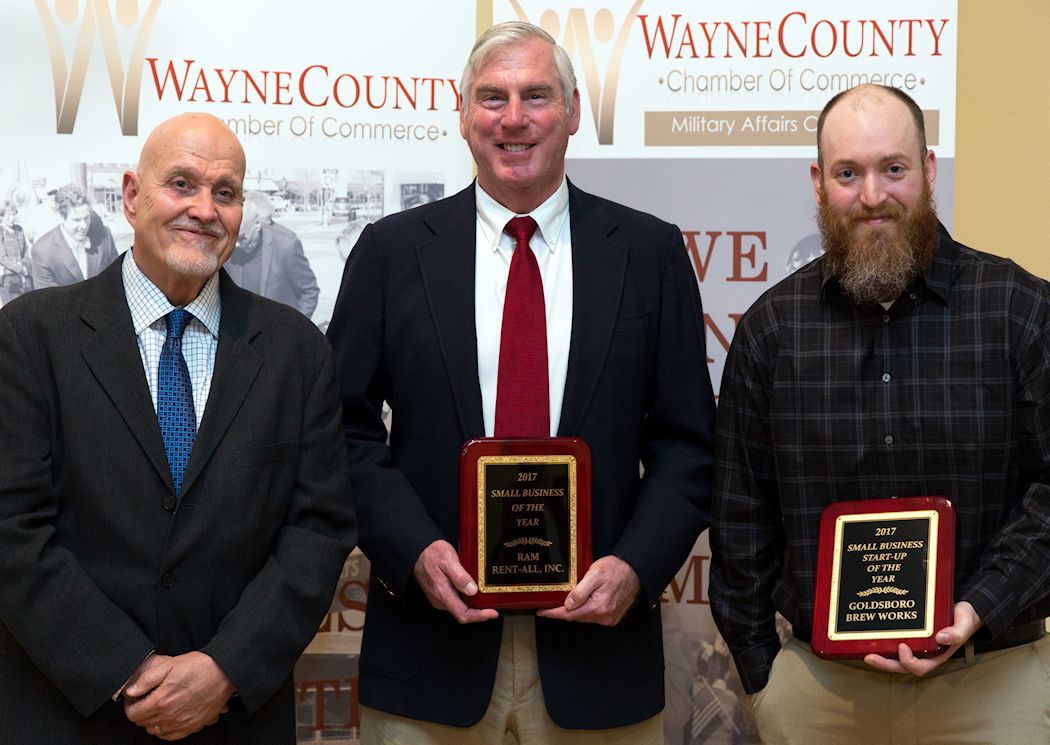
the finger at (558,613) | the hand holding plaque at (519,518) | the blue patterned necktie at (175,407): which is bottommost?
the finger at (558,613)

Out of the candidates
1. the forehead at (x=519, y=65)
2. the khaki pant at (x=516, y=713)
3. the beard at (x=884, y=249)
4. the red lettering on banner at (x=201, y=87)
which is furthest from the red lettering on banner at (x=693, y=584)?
the red lettering on banner at (x=201, y=87)

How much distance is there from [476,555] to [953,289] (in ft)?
4.12

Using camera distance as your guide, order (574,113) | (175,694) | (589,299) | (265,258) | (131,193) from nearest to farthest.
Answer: (175,694) → (131,193) → (589,299) → (574,113) → (265,258)

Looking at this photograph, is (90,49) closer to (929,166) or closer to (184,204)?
(184,204)

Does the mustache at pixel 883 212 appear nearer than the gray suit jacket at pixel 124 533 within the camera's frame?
No

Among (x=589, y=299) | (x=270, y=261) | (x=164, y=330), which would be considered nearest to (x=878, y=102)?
(x=589, y=299)

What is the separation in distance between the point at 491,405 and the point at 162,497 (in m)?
0.78

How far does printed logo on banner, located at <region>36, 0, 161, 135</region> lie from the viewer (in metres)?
3.66

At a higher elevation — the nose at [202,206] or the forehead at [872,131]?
the forehead at [872,131]

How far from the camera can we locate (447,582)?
2615mm

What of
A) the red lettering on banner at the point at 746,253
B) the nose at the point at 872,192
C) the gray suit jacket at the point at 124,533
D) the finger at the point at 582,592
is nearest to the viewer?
the gray suit jacket at the point at 124,533

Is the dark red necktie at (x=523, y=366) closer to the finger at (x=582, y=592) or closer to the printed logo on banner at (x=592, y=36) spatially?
Answer: the finger at (x=582, y=592)

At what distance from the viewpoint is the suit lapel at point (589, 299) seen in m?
2.77

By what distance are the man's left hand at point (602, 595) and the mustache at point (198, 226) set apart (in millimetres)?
1129
